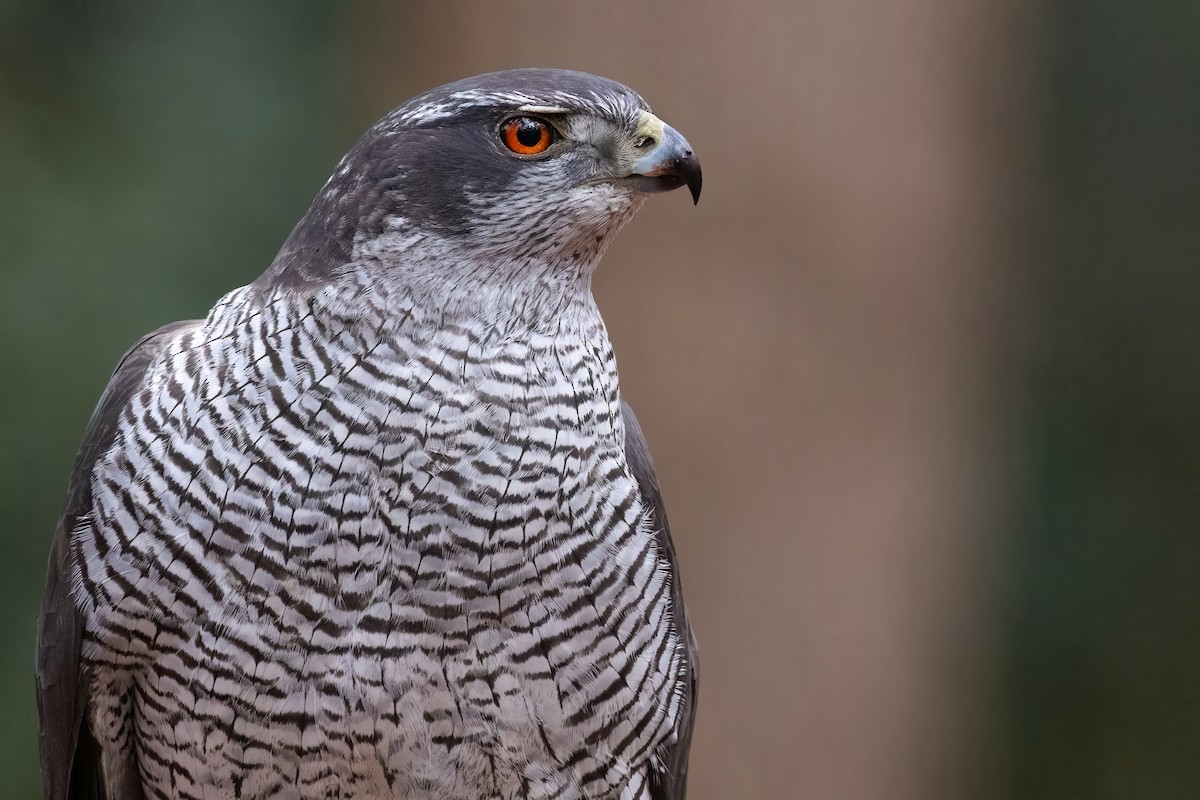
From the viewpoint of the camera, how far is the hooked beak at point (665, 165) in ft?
5.71

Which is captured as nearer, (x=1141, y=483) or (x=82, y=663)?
(x=82, y=663)

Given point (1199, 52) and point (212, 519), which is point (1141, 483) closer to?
point (1199, 52)

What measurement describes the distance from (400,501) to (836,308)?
191 centimetres

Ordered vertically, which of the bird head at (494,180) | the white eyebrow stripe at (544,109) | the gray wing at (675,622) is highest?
the white eyebrow stripe at (544,109)

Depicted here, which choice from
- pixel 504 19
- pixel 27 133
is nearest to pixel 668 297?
pixel 504 19

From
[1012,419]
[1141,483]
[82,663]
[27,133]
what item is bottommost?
[1141,483]

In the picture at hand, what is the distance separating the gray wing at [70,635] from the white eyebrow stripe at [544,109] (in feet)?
2.24

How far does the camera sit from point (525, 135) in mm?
1735

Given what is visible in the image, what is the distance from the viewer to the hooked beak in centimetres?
174

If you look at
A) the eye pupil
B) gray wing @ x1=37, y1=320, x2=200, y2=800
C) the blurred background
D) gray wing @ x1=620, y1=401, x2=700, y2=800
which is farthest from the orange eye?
the blurred background

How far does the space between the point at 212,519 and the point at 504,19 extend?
203cm

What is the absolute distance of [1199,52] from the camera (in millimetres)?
3482

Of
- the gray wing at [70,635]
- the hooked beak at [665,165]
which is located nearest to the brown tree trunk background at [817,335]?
the hooked beak at [665,165]

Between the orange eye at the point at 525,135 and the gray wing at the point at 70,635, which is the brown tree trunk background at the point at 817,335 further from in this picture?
the gray wing at the point at 70,635
